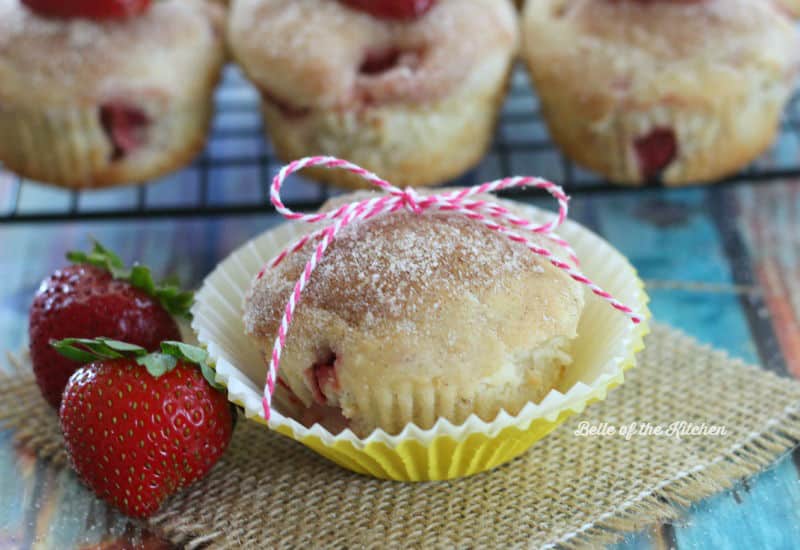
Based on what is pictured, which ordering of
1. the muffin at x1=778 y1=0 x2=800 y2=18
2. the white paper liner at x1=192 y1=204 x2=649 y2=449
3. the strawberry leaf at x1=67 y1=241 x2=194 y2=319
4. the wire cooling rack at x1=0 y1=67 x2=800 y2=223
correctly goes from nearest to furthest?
the white paper liner at x1=192 y1=204 x2=649 y2=449 < the strawberry leaf at x1=67 y1=241 x2=194 y2=319 < the muffin at x1=778 y1=0 x2=800 y2=18 < the wire cooling rack at x1=0 y1=67 x2=800 y2=223

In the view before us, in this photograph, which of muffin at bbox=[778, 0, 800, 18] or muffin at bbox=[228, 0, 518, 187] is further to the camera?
muffin at bbox=[778, 0, 800, 18]

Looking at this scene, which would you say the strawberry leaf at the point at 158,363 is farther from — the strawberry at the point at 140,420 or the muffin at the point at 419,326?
the muffin at the point at 419,326

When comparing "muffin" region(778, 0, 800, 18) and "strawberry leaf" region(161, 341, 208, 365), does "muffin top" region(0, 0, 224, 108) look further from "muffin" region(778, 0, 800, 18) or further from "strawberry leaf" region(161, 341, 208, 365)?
"muffin" region(778, 0, 800, 18)

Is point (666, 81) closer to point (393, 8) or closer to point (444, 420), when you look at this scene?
point (393, 8)

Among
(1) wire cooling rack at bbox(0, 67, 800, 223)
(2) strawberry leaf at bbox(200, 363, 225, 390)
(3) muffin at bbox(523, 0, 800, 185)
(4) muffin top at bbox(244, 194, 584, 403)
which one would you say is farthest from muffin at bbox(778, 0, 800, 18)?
(2) strawberry leaf at bbox(200, 363, 225, 390)

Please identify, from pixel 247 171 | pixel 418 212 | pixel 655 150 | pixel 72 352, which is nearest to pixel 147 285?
pixel 72 352

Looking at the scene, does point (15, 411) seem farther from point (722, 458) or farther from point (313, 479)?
point (722, 458)

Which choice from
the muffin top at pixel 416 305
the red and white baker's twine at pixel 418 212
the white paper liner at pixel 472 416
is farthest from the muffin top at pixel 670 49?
the muffin top at pixel 416 305
